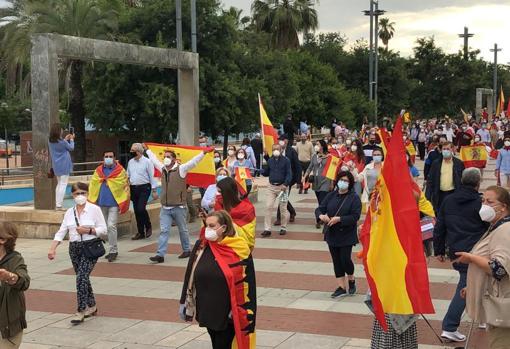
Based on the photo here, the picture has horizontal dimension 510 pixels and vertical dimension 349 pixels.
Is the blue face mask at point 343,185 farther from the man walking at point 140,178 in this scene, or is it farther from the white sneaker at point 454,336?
the man walking at point 140,178

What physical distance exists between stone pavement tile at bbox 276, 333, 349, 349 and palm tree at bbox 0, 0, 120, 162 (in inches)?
889

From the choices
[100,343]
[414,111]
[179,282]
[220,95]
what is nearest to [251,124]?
[220,95]

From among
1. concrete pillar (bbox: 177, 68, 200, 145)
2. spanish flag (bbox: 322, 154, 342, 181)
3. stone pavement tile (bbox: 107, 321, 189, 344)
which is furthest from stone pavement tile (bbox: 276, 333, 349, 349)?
concrete pillar (bbox: 177, 68, 200, 145)

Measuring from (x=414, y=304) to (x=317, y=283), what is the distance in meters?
3.99

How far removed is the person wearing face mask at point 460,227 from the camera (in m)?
6.65

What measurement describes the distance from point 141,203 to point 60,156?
1919 millimetres

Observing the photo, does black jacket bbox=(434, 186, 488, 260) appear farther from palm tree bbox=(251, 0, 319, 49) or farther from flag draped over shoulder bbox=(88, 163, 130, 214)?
palm tree bbox=(251, 0, 319, 49)

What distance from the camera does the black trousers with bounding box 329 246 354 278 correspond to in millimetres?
8344

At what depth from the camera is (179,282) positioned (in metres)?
9.52

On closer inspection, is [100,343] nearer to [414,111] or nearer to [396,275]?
[396,275]

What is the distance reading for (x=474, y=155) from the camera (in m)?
18.8

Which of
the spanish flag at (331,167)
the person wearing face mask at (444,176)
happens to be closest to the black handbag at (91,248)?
the person wearing face mask at (444,176)

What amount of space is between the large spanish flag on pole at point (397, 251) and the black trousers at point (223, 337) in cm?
114

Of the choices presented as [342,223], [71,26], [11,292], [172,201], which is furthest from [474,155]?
[71,26]
